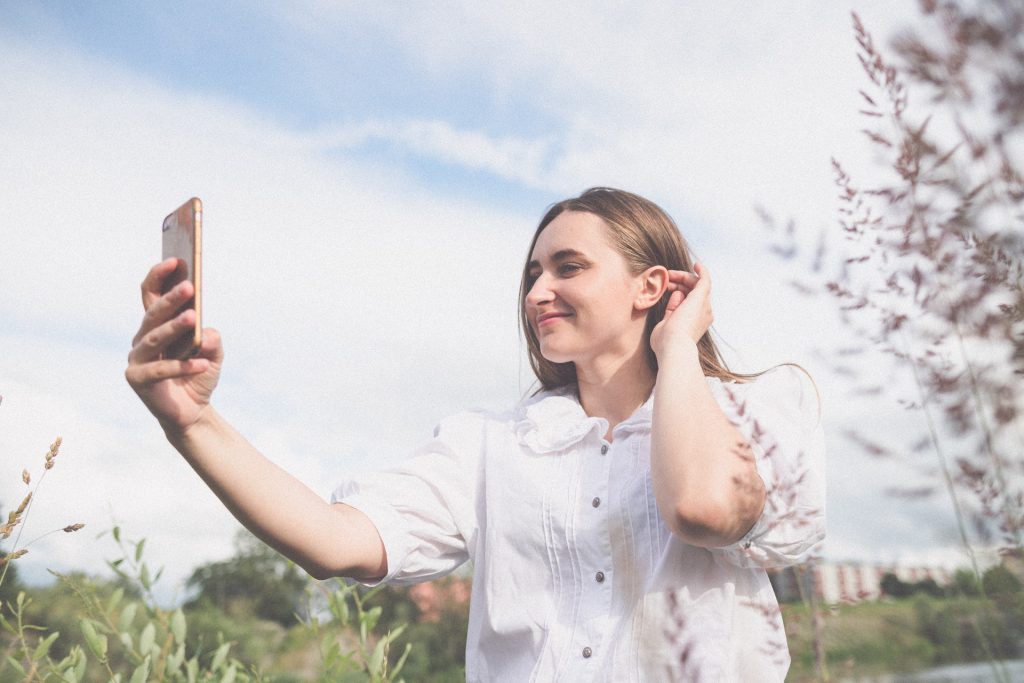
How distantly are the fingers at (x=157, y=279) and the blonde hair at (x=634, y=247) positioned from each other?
54.3 inches

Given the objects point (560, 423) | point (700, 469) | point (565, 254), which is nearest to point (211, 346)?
point (700, 469)

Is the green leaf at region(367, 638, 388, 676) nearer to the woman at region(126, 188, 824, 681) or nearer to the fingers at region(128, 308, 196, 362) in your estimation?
the woman at region(126, 188, 824, 681)

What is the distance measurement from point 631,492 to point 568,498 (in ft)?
0.55

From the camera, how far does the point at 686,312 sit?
2.19 m

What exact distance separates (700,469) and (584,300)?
79cm

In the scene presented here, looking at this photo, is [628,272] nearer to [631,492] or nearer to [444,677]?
[631,492]

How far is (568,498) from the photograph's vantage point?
2242 millimetres

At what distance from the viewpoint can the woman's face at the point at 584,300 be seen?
2.46 meters

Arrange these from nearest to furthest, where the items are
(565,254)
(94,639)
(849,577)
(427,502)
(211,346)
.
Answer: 1. (849,577)
2. (211,346)
3. (94,639)
4. (427,502)
5. (565,254)

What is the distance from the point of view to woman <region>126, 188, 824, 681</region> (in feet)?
5.89

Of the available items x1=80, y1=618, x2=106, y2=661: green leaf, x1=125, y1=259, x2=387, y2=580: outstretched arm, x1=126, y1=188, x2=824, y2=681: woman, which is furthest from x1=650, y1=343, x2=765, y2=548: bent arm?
x1=80, y1=618, x2=106, y2=661: green leaf

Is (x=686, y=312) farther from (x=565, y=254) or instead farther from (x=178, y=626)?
(x=178, y=626)

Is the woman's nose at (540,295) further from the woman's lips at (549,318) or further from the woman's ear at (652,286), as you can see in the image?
the woman's ear at (652,286)

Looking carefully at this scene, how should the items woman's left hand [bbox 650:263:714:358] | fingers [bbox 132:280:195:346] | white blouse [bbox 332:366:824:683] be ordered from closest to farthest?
fingers [bbox 132:280:195:346] → white blouse [bbox 332:366:824:683] → woman's left hand [bbox 650:263:714:358]
